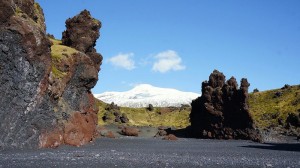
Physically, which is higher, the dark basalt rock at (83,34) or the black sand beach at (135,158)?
the dark basalt rock at (83,34)

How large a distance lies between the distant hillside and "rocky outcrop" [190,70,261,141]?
21.3 m

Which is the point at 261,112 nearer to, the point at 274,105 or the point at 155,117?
the point at 274,105

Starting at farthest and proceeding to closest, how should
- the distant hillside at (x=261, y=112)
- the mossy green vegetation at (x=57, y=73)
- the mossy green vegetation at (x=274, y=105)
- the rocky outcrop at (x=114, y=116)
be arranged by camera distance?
the rocky outcrop at (x=114, y=116)
the distant hillside at (x=261, y=112)
the mossy green vegetation at (x=274, y=105)
the mossy green vegetation at (x=57, y=73)

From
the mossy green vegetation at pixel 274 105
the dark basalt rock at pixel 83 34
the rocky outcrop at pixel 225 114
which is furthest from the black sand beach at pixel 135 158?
the mossy green vegetation at pixel 274 105

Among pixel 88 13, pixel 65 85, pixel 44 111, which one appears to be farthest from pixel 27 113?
pixel 88 13

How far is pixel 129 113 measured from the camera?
4318 inches

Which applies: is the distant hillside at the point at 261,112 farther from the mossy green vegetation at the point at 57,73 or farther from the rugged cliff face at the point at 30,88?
the rugged cliff face at the point at 30,88

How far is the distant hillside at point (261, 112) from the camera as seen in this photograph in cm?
9056

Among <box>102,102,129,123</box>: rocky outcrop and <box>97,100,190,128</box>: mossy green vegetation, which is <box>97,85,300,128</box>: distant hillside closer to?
<box>97,100,190,128</box>: mossy green vegetation

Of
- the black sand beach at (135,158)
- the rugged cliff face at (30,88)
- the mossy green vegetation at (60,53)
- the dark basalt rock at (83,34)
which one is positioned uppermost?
the dark basalt rock at (83,34)

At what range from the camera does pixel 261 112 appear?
97.5 m

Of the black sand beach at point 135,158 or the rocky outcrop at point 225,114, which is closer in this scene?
the black sand beach at point 135,158

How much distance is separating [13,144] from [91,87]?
60.8 ft

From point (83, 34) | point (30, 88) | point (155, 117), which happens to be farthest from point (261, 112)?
point (30, 88)
